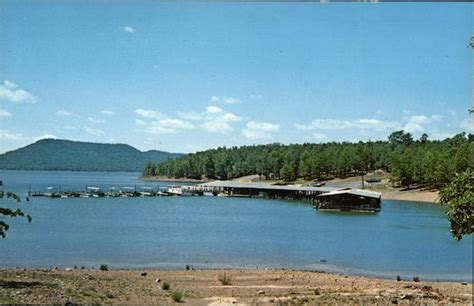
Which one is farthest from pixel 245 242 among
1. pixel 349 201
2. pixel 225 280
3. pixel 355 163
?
pixel 355 163

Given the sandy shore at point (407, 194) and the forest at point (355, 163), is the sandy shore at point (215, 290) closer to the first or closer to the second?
the forest at point (355, 163)

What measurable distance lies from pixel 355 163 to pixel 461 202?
110 metres

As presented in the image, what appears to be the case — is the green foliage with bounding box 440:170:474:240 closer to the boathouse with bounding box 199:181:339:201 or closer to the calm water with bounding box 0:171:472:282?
the calm water with bounding box 0:171:472:282

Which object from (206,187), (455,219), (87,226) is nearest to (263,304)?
(455,219)

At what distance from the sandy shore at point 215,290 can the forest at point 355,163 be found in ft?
126

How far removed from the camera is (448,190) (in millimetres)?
16359

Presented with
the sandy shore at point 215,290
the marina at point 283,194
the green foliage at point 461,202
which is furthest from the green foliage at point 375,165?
the marina at point 283,194

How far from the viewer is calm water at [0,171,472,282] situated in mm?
30109

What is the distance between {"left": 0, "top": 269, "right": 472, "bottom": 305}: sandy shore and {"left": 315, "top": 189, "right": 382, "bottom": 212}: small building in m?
48.6

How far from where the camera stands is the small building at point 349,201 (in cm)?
7269

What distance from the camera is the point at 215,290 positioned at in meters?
19.4

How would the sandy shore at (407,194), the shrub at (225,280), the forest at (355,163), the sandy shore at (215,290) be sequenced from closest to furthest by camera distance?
1. the sandy shore at (215,290)
2. the shrub at (225,280)
3. the sandy shore at (407,194)
4. the forest at (355,163)

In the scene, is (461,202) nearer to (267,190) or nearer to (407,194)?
(407,194)

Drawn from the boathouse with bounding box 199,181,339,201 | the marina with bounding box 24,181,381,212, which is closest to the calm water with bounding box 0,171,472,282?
the marina with bounding box 24,181,381,212
